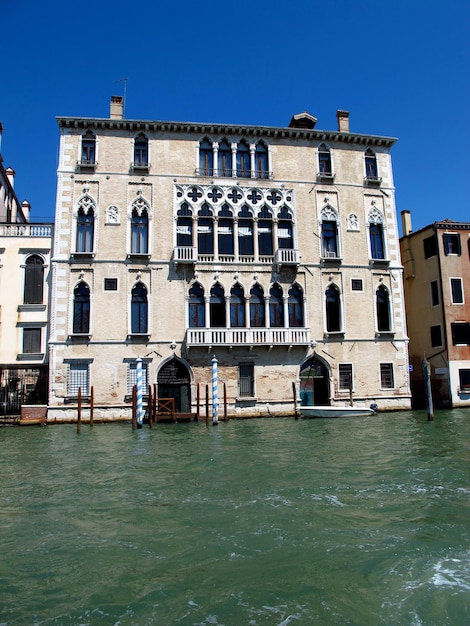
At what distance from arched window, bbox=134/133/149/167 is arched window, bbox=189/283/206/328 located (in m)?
5.47

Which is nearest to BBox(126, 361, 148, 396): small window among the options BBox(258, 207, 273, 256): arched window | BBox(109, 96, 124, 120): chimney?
BBox(258, 207, 273, 256): arched window

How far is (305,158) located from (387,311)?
7.25 metres

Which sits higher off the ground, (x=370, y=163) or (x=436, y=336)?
(x=370, y=163)

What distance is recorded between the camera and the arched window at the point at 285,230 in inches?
851

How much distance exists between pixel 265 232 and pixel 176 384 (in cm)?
702

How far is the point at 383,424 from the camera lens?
17.1m

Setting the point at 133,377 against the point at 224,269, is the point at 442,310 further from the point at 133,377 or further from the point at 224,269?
the point at 133,377

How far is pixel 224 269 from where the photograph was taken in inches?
821

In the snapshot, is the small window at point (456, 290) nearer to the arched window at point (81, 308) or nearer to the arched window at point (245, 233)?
the arched window at point (245, 233)

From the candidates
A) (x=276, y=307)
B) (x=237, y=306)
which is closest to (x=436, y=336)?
(x=276, y=307)

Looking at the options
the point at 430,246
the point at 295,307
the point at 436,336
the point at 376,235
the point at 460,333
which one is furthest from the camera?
the point at 430,246

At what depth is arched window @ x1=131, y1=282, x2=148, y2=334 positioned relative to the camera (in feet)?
66.2

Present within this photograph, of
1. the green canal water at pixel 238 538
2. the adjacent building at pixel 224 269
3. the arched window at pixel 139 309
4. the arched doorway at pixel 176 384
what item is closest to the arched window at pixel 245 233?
the adjacent building at pixel 224 269

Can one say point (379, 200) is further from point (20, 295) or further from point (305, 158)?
point (20, 295)
